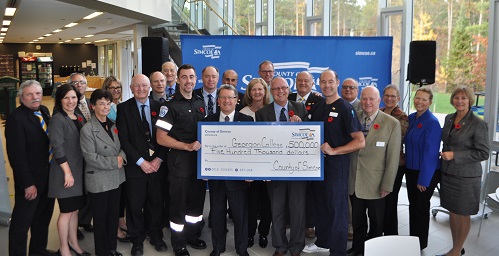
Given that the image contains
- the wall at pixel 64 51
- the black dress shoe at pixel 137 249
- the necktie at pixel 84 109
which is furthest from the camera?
the wall at pixel 64 51

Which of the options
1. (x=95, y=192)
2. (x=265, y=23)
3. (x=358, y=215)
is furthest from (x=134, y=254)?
(x=265, y=23)

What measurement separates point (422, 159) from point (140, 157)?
8.54 feet

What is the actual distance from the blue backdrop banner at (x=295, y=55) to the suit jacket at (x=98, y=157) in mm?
2575

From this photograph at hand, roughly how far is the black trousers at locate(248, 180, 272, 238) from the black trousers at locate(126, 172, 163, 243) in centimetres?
90

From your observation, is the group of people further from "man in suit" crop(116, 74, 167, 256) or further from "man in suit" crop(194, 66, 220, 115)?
"man in suit" crop(194, 66, 220, 115)

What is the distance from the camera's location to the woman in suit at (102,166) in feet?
11.3

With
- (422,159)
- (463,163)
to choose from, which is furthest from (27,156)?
(463,163)

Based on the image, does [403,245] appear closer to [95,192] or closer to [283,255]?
[283,255]

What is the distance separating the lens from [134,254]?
154 inches

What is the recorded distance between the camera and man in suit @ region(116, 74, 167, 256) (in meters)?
3.71

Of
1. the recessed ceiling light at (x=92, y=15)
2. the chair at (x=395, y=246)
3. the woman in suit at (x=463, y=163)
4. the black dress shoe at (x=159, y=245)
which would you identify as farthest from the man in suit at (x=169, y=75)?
→ the recessed ceiling light at (x=92, y=15)

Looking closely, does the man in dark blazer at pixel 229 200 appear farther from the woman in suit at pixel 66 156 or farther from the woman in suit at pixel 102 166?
the woman in suit at pixel 66 156

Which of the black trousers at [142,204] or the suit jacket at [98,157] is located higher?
the suit jacket at [98,157]

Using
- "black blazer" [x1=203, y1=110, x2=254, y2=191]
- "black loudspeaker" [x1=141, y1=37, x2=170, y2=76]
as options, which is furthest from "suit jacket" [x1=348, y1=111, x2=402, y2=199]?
"black loudspeaker" [x1=141, y1=37, x2=170, y2=76]
